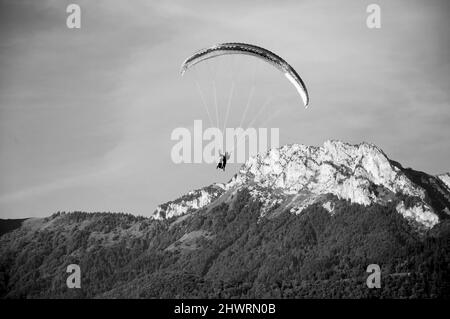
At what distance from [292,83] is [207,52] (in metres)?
9.86

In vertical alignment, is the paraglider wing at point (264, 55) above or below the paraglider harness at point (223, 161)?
above

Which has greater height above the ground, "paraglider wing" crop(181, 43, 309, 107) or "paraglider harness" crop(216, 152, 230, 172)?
"paraglider wing" crop(181, 43, 309, 107)
